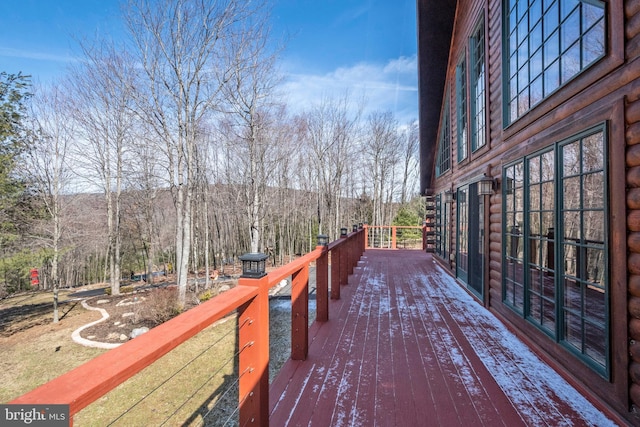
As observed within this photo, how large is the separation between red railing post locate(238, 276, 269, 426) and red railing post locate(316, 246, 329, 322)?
65.6 inches

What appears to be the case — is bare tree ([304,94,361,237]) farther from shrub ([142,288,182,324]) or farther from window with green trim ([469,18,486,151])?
window with green trim ([469,18,486,151])

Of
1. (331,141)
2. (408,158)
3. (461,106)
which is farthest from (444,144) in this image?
(408,158)

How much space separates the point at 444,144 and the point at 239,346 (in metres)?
7.62

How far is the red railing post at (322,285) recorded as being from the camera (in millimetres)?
3291

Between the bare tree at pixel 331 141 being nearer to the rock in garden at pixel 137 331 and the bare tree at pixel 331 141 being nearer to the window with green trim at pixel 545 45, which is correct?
the rock in garden at pixel 137 331

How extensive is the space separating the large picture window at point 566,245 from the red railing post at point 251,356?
2.17m

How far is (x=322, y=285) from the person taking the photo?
3.38m

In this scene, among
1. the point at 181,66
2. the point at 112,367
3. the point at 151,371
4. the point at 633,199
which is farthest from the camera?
the point at 181,66

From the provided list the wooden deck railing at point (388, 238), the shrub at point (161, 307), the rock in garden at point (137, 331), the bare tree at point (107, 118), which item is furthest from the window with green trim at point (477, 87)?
the bare tree at point (107, 118)

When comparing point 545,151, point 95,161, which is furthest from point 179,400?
point 95,161

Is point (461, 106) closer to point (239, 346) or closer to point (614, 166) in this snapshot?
point (614, 166)

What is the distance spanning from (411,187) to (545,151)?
20610 millimetres

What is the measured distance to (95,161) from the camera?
12.0 m

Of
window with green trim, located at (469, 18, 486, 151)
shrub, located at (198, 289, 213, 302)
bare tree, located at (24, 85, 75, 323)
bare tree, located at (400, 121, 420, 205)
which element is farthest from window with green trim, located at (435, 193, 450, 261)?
bare tree, located at (400, 121, 420, 205)
